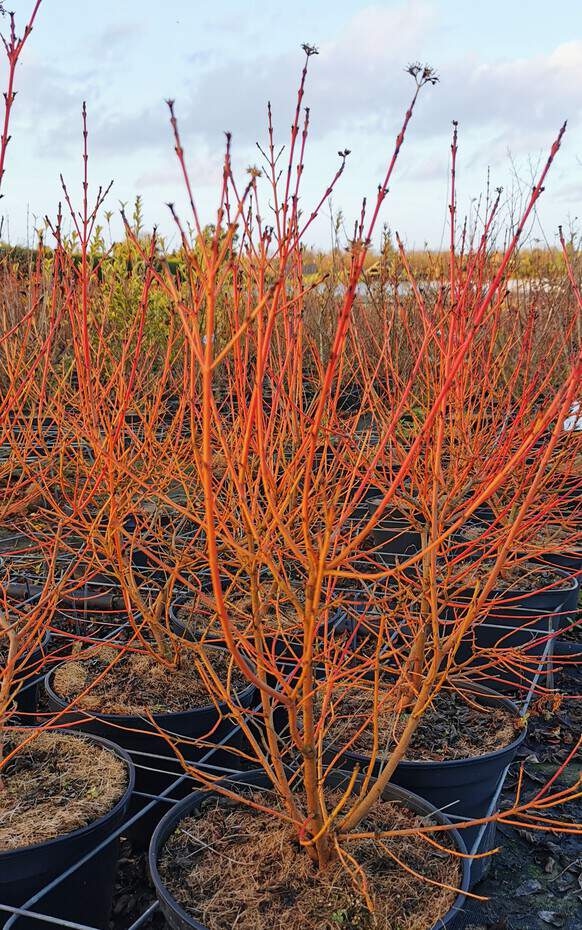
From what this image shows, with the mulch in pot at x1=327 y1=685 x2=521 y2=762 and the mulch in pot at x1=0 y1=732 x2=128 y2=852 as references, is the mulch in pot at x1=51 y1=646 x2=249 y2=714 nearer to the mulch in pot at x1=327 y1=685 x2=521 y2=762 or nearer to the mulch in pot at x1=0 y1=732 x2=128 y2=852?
the mulch in pot at x1=0 y1=732 x2=128 y2=852

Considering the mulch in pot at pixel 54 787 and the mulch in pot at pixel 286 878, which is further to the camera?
the mulch in pot at pixel 54 787

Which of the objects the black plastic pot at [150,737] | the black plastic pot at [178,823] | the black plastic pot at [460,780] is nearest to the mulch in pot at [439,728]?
the black plastic pot at [460,780]

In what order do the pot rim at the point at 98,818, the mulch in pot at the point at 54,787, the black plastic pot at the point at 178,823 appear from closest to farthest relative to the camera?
the black plastic pot at the point at 178,823 → the pot rim at the point at 98,818 → the mulch in pot at the point at 54,787

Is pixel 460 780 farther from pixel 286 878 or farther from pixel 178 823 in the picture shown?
pixel 178 823

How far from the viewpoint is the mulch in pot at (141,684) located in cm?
250

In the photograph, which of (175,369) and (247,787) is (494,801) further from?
(175,369)

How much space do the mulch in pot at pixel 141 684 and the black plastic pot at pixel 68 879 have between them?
1.60 ft

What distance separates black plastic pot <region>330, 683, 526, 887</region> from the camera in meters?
2.14

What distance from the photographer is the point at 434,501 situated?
69.2 inches

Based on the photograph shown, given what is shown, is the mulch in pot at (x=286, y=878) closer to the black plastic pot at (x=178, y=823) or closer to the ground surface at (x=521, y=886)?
the black plastic pot at (x=178, y=823)

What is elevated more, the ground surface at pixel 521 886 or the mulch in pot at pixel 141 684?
the mulch in pot at pixel 141 684

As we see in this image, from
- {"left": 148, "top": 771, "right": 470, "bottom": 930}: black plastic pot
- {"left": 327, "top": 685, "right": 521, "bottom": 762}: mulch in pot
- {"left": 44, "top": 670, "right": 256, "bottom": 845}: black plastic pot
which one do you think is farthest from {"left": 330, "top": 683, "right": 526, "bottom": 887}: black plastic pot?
{"left": 44, "top": 670, "right": 256, "bottom": 845}: black plastic pot

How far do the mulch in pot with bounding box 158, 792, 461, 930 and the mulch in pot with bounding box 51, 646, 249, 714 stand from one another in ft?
1.97

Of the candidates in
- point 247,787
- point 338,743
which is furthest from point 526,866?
point 247,787
